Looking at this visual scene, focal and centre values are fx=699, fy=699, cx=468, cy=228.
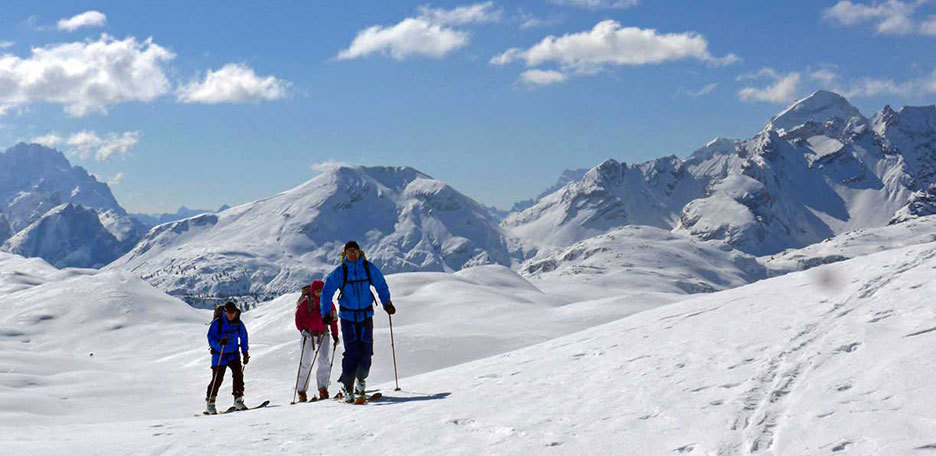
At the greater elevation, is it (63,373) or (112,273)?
(112,273)

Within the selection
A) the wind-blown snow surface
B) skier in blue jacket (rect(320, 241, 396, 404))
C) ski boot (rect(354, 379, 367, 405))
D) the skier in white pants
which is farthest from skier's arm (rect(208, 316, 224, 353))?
ski boot (rect(354, 379, 367, 405))

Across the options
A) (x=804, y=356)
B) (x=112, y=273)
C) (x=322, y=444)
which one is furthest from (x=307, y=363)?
(x=112, y=273)

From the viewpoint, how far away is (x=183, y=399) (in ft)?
92.3

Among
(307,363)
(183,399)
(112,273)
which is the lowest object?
(183,399)

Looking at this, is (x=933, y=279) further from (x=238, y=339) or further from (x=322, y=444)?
(x=238, y=339)

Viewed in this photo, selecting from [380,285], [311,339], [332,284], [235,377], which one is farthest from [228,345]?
[380,285]

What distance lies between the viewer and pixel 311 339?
666 inches

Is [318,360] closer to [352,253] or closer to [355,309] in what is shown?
[355,309]

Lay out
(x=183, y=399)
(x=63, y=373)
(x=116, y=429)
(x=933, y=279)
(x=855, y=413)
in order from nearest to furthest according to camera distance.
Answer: (x=855, y=413)
(x=116, y=429)
(x=933, y=279)
(x=183, y=399)
(x=63, y=373)

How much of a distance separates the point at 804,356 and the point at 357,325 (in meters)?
7.69

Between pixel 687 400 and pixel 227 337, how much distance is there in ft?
35.8

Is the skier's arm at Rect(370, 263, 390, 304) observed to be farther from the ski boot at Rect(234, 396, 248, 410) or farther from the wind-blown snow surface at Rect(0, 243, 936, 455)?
the ski boot at Rect(234, 396, 248, 410)

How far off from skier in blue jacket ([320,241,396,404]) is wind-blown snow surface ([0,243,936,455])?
29.4 inches

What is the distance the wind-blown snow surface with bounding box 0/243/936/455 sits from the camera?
765cm
